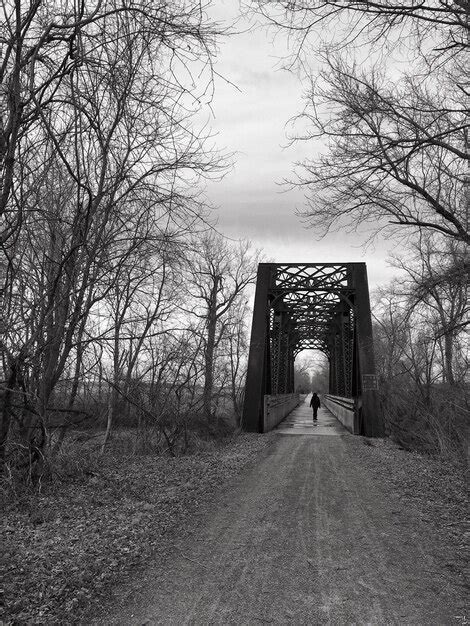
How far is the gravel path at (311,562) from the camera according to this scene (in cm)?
316

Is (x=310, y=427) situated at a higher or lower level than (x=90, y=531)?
lower

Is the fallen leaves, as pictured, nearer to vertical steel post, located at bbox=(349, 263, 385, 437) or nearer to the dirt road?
the dirt road

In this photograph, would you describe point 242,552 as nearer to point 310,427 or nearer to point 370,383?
point 370,383

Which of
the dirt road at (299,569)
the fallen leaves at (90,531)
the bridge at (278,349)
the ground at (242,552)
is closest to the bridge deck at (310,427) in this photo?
the bridge at (278,349)

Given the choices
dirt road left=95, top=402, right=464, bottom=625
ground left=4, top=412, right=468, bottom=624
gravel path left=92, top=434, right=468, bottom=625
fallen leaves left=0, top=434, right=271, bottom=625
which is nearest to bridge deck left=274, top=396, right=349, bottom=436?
fallen leaves left=0, top=434, right=271, bottom=625

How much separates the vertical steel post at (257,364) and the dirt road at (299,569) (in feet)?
27.9

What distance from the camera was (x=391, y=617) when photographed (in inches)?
121

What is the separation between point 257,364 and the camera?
15.6 meters

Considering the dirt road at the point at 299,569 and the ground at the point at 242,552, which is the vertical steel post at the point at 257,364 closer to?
the ground at the point at 242,552

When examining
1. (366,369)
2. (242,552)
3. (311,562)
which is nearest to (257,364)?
(366,369)

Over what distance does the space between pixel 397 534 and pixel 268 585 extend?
188 cm

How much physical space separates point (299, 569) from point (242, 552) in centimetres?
61

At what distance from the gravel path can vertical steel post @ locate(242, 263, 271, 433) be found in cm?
779

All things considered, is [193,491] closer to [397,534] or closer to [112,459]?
[397,534]
